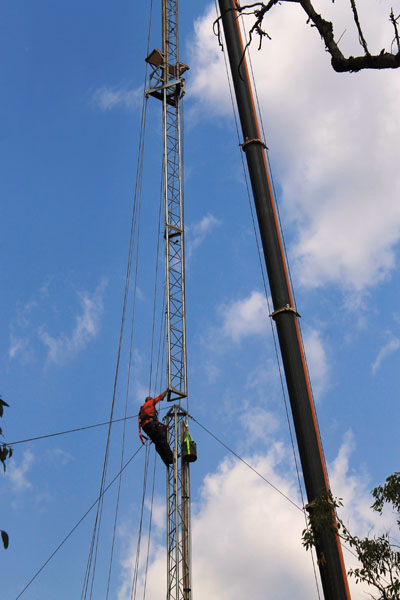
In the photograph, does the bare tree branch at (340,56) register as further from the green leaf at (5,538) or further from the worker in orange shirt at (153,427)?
the worker in orange shirt at (153,427)

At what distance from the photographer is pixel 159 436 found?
21.7 m

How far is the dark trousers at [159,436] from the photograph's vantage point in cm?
2167

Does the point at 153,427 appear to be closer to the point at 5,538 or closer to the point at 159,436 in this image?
the point at 159,436

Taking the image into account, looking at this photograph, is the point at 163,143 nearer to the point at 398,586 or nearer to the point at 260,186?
the point at 260,186

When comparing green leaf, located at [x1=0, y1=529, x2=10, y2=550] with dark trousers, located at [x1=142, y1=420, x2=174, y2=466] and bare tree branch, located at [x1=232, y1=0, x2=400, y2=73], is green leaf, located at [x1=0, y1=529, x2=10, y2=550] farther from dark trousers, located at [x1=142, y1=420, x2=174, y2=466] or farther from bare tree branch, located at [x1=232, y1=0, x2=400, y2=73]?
dark trousers, located at [x1=142, y1=420, x2=174, y2=466]

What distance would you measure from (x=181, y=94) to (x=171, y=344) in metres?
10.3

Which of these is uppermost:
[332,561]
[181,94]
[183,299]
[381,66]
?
[181,94]

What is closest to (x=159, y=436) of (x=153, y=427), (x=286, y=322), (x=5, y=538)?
(x=153, y=427)

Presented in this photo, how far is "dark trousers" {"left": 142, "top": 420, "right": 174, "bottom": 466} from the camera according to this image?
71.1 ft

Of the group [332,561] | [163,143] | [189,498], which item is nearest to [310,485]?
[332,561]

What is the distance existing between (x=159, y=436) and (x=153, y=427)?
1.05 feet

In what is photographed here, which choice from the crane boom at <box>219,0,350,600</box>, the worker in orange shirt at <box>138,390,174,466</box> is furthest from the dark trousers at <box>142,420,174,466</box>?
the crane boom at <box>219,0,350,600</box>

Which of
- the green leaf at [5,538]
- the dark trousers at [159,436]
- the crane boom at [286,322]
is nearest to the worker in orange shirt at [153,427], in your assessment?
the dark trousers at [159,436]

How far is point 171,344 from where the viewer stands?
24.9 metres
